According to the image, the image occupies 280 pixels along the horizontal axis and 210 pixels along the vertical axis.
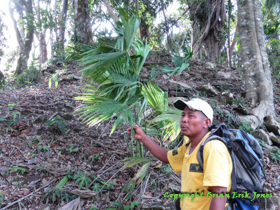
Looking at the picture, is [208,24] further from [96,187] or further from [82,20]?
[96,187]

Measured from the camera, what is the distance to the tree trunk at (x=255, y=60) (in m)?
6.72

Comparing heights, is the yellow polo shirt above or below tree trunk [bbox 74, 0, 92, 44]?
below

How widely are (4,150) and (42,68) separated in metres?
6.62

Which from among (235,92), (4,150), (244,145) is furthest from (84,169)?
(235,92)

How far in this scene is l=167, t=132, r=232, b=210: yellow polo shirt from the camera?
57.4 inches

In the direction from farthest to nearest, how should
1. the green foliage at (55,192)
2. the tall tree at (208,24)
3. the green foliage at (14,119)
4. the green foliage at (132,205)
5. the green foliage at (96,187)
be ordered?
the tall tree at (208,24) < the green foliage at (14,119) < the green foliage at (96,187) < the green foliage at (55,192) < the green foliage at (132,205)

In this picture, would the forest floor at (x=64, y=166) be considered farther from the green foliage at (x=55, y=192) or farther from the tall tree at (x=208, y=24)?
the tall tree at (x=208, y=24)

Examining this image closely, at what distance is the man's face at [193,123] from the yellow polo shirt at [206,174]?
0.18 m

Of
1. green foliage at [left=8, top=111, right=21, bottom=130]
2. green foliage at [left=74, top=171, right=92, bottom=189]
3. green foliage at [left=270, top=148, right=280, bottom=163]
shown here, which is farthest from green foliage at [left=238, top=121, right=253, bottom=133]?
green foliage at [left=8, top=111, right=21, bottom=130]

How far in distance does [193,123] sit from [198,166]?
0.36 m

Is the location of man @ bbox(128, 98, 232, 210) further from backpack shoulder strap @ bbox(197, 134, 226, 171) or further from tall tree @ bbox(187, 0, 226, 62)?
tall tree @ bbox(187, 0, 226, 62)

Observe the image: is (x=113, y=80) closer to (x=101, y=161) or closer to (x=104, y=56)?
(x=104, y=56)

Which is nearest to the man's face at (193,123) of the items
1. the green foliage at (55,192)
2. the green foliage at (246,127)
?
the green foliage at (55,192)

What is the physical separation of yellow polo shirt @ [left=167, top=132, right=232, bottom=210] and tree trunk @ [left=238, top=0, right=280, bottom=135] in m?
5.47
